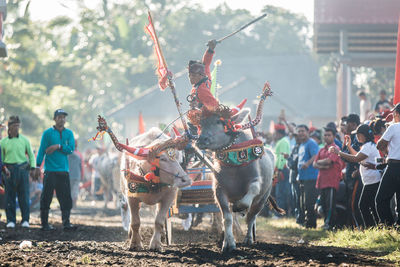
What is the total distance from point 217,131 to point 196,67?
1349mm

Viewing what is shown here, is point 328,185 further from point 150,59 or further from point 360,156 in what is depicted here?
point 150,59

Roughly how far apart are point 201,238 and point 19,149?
4.32 metres

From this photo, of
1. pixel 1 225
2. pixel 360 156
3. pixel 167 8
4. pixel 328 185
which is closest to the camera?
pixel 360 156

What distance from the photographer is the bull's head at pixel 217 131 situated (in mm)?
8185

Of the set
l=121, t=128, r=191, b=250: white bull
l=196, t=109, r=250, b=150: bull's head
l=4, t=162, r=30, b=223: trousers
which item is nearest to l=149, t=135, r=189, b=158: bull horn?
l=121, t=128, r=191, b=250: white bull

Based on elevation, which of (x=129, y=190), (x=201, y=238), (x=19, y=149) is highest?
(x=19, y=149)

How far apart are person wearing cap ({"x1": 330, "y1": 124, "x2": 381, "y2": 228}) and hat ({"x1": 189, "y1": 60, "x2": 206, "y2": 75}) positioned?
7.43 ft

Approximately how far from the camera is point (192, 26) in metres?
64.4

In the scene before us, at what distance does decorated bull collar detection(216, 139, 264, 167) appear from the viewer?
856 centimetres

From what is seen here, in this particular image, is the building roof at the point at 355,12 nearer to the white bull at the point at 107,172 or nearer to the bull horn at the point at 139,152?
the white bull at the point at 107,172

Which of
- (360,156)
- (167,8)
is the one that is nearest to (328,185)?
(360,156)

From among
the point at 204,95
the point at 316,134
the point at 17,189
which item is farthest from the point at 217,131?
the point at 316,134

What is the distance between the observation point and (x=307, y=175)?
1279 cm

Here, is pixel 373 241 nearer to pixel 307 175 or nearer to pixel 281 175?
pixel 307 175
